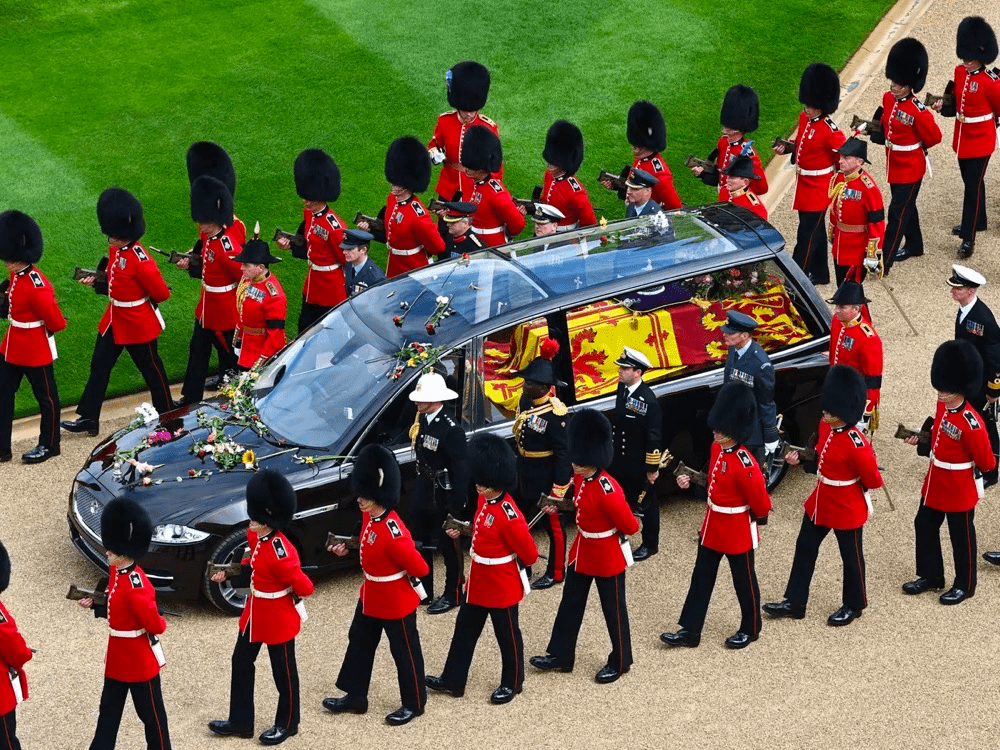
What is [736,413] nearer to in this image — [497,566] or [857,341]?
[497,566]

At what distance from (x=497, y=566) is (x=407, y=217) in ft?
14.3

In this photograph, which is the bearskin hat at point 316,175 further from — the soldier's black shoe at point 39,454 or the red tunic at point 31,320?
the soldier's black shoe at point 39,454

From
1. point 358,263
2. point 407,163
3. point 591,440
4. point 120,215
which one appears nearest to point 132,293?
point 120,215

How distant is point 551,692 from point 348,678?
110cm

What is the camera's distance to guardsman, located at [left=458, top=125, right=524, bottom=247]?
1306 cm

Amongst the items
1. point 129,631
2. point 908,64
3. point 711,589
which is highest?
point 908,64

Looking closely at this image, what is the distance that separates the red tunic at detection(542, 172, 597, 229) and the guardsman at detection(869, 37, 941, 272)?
248 centimetres

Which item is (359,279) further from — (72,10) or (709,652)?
(72,10)

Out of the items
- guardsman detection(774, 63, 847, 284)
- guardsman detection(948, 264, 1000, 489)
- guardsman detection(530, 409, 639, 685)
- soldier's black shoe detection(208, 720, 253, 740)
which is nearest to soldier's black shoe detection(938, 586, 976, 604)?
Answer: guardsman detection(948, 264, 1000, 489)

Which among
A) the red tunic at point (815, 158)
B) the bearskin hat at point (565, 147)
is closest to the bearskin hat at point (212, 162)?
the bearskin hat at point (565, 147)

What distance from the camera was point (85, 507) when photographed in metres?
10.3

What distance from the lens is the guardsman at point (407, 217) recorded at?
41.9ft

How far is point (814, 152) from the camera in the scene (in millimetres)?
13617

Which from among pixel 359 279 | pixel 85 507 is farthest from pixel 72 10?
pixel 85 507
